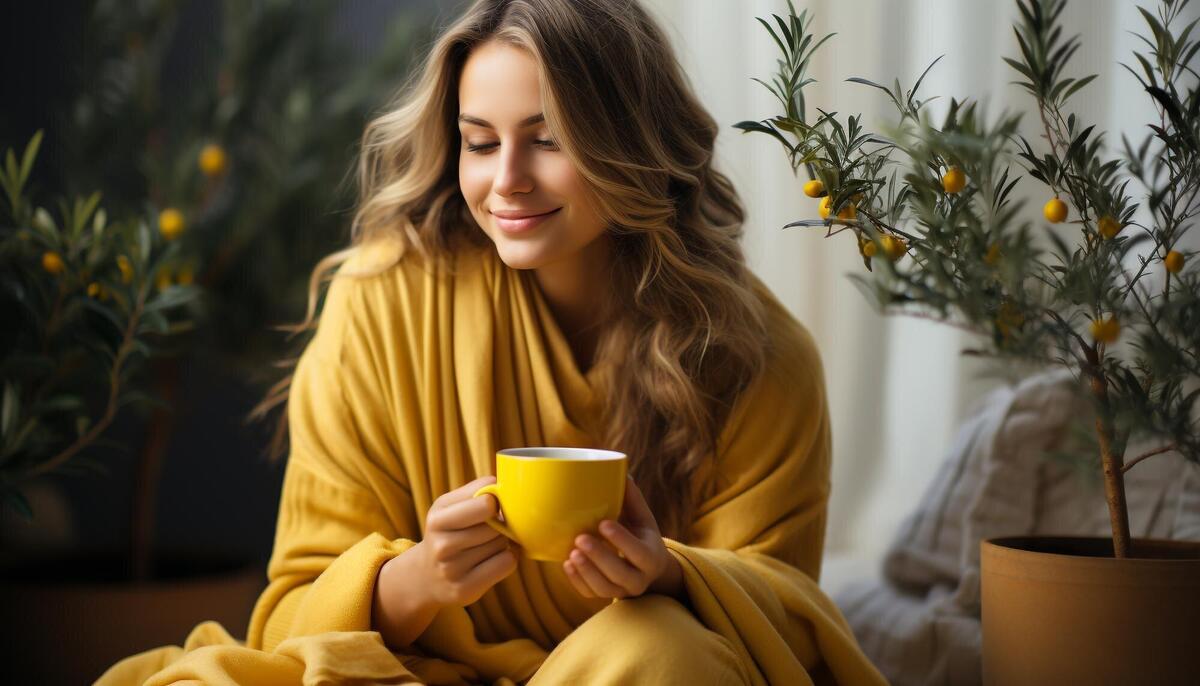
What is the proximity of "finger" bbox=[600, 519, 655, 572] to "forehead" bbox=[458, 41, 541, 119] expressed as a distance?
0.47 metres

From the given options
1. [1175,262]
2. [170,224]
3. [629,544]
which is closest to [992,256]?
[1175,262]

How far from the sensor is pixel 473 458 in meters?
1.41

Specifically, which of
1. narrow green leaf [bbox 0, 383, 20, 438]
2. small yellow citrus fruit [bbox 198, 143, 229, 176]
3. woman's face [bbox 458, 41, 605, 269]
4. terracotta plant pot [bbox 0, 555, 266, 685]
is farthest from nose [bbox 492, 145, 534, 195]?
terracotta plant pot [bbox 0, 555, 266, 685]

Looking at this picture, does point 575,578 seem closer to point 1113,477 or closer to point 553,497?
point 553,497

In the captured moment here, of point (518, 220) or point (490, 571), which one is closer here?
point (490, 571)

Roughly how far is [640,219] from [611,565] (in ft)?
1.48

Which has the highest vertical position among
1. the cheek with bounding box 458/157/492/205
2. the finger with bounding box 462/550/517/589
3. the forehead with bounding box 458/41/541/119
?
the forehead with bounding box 458/41/541/119

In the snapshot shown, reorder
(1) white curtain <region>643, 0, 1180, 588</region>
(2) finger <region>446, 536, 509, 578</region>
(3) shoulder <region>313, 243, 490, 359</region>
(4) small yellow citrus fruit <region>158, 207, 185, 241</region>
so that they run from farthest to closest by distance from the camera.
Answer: (1) white curtain <region>643, 0, 1180, 588</region> < (4) small yellow citrus fruit <region>158, 207, 185, 241</region> < (3) shoulder <region>313, 243, 490, 359</region> < (2) finger <region>446, 536, 509, 578</region>

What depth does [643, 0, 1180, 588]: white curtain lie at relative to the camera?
237cm

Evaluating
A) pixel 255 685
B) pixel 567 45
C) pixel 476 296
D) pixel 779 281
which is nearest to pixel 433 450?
pixel 476 296

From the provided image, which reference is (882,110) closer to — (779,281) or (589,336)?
(779,281)

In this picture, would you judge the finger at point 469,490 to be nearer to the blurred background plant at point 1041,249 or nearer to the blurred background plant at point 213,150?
the blurred background plant at point 1041,249

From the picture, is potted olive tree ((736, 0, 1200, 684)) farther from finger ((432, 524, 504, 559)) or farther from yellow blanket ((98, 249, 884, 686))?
finger ((432, 524, 504, 559))

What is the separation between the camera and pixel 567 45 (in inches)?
51.2
